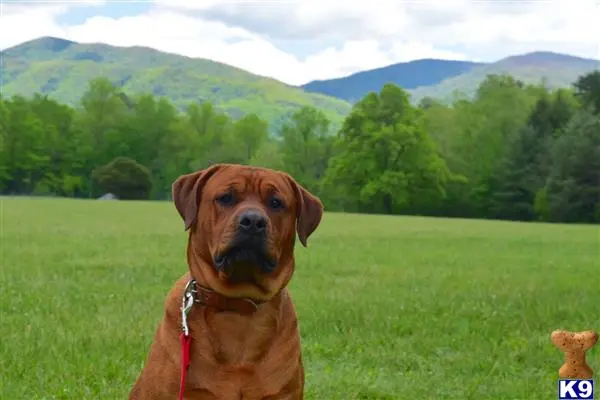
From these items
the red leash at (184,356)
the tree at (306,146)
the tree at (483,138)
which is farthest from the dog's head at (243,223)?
the tree at (306,146)

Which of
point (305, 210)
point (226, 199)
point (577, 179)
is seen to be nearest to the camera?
point (226, 199)

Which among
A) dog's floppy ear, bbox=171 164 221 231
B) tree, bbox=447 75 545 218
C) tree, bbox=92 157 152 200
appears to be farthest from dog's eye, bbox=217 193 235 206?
tree, bbox=92 157 152 200

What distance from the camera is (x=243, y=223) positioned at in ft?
14.6

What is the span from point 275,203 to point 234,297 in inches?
22.1

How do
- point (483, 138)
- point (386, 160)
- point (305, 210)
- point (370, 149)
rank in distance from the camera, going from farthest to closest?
point (483, 138) < point (386, 160) < point (370, 149) < point (305, 210)

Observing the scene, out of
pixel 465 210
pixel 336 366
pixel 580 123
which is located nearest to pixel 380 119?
pixel 465 210

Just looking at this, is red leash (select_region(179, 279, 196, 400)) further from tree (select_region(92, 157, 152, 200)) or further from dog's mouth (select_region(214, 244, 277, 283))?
tree (select_region(92, 157, 152, 200))

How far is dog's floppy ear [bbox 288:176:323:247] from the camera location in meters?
4.89

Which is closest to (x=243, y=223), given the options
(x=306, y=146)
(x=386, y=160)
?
(x=386, y=160)

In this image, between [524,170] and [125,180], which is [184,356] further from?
[125,180]

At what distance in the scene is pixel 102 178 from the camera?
85.1m

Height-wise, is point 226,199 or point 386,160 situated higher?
point 226,199

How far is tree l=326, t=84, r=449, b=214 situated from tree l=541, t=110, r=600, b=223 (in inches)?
482

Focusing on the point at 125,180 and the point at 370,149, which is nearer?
the point at 370,149
